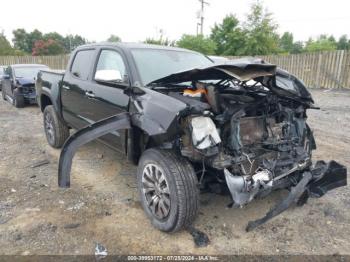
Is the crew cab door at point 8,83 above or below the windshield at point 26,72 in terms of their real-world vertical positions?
below

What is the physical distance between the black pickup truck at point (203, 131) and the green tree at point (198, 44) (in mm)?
26278

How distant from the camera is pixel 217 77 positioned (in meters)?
3.39

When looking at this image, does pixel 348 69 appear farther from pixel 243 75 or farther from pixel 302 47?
pixel 302 47

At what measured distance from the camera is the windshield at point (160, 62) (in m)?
3.85

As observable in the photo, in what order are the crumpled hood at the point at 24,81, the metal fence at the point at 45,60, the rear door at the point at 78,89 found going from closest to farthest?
1. the rear door at the point at 78,89
2. the crumpled hood at the point at 24,81
3. the metal fence at the point at 45,60

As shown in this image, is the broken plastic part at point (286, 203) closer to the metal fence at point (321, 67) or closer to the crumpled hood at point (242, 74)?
the crumpled hood at point (242, 74)

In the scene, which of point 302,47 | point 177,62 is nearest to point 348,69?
point 177,62

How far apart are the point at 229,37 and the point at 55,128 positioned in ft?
93.6

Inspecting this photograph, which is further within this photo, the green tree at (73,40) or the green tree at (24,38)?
the green tree at (73,40)

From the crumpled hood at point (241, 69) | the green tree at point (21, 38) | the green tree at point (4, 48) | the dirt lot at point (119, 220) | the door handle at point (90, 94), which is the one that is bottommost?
the dirt lot at point (119, 220)

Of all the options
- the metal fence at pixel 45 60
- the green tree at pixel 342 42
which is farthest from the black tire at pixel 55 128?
the green tree at pixel 342 42

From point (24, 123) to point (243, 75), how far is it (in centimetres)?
724

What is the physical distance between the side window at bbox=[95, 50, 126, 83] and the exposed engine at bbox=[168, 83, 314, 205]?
33.7 inches

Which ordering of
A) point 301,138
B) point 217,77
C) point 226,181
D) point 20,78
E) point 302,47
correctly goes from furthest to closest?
point 302,47, point 20,78, point 301,138, point 217,77, point 226,181
